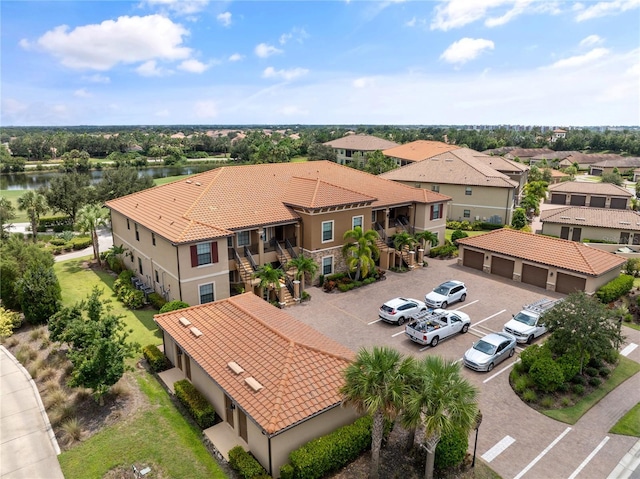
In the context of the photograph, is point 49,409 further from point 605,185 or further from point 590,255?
point 605,185

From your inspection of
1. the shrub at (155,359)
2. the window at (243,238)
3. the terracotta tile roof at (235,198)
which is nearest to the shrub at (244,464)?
the shrub at (155,359)

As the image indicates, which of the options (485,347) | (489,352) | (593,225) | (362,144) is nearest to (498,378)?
(489,352)

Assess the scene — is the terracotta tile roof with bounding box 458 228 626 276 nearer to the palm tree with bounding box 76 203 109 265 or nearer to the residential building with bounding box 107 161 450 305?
the residential building with bounding box 107 161 450 305

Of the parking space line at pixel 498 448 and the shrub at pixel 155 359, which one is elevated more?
the shrub at pixel 155 359

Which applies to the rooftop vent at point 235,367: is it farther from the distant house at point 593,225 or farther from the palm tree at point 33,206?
the distant house at point 593,225

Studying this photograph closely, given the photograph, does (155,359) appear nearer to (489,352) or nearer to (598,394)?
(489,352)

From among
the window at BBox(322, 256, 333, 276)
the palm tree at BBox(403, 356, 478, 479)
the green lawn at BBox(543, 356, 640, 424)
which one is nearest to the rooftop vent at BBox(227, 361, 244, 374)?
the palm tree at BBox(403, 356, 478, 479)
